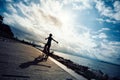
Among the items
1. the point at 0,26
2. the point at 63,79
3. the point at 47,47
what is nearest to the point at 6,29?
the point at 0,26

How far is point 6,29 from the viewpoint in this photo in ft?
224

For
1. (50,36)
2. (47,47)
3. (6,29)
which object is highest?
(6,29)

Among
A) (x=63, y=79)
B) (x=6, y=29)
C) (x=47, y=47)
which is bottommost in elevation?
(x=63, y=79)

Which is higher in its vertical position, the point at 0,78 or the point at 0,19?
the point at 0,19

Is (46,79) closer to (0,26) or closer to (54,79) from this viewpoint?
(54,79)

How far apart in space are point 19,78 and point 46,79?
0.99 m

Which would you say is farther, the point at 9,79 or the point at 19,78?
the point at 19,78

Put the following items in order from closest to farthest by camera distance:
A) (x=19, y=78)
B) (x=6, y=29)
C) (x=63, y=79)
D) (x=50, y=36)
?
(x=19, y=78) < (x=63, y=79) < (x=50, y=36) < (x=6, y=29)

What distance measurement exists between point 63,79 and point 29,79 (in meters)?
1.54

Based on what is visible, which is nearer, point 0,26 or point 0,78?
point 0,78

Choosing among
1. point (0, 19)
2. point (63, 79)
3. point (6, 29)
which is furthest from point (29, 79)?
→ point (6, 29)

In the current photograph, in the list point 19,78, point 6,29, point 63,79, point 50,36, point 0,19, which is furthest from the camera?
point 6,29

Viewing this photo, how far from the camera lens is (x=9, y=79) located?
3.38m

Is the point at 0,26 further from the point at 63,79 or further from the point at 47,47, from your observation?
the point at 63,79
